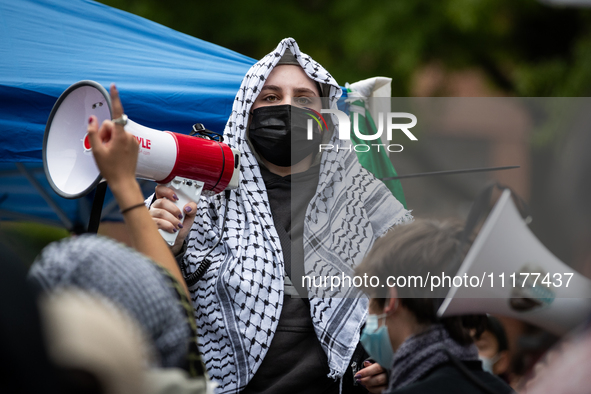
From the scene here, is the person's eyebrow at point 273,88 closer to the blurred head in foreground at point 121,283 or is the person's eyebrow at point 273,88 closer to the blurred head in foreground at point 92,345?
the blurred head in foreground at point 121,283

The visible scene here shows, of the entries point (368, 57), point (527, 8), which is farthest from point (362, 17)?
point (527, 8)

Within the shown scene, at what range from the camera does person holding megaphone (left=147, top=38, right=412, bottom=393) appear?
2.10 m

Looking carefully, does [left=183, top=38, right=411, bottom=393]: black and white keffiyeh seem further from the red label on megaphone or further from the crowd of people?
the red label on megaphone

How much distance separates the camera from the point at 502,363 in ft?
6.28

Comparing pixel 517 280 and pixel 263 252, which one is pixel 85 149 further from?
pixel 517 280

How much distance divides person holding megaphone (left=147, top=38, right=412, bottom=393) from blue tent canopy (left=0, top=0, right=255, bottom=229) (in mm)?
573

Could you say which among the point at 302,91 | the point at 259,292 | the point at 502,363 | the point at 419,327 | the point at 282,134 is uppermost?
the point at 302,91

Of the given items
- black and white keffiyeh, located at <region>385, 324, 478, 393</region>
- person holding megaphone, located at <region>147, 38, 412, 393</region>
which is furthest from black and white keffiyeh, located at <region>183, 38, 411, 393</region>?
black and white keffiyeh, located at <region>385, 324, 478, 393</region>

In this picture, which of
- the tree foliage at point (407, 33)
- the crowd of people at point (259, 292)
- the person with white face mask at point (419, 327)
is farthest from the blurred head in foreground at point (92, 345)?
the tree foliage at point (407, 33)

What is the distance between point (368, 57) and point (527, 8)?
195 cm

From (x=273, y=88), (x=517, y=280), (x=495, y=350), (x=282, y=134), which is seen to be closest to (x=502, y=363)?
(x=495, y=350)

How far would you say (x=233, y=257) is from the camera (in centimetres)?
217

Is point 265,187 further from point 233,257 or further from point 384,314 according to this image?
point 384,314

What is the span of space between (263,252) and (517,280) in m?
0.96
